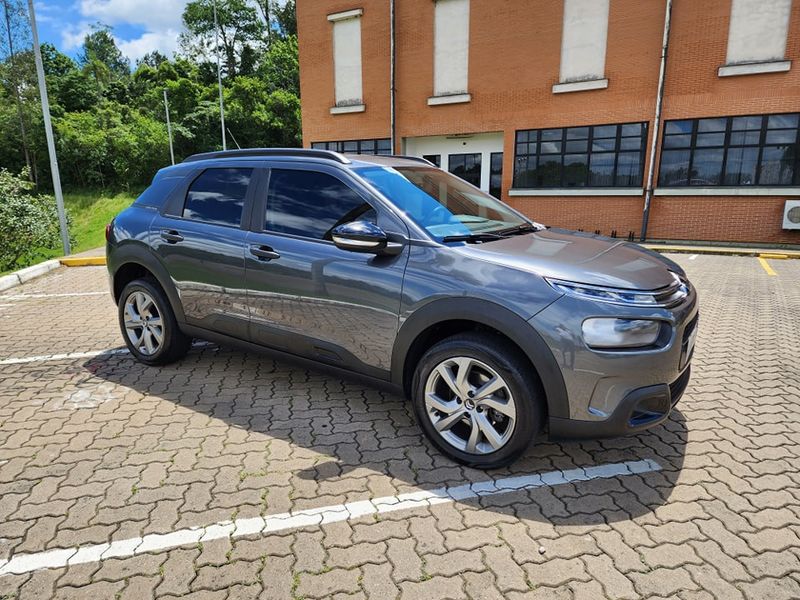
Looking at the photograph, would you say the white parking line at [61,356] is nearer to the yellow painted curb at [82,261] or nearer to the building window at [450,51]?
the yellow painted curb at [82,261]

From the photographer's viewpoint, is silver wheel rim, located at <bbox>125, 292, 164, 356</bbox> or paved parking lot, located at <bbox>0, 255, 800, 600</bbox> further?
silver wheel rim, located at <bbox>125, 292, 164, 356</bbox>

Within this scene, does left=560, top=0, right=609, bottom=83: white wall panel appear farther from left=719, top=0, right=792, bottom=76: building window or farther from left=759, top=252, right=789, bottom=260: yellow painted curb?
left=759, top=252, right=789, bottom=260: yellow painted curb

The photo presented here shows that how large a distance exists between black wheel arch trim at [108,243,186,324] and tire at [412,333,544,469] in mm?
2277

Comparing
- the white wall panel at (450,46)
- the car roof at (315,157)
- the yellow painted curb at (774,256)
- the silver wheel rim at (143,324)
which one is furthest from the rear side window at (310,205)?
the white wall panel at (450,46)

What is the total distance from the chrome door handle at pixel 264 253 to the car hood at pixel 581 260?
4.38 feet

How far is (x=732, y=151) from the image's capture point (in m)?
13.2

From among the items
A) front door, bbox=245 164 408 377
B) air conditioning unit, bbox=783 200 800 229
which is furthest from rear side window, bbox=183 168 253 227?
air conditioning unit, bbox=783 200 800 229

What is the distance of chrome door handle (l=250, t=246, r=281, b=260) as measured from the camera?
350cm

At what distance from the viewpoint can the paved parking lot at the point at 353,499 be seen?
2.17 metres

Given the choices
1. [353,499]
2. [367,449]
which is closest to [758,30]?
[367,449]

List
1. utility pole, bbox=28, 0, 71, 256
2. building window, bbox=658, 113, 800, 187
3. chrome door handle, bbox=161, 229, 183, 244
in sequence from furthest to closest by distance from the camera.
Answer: building window, bbox=658, 113, 800, 187, utility pole, bbox=28, 0, 71, 256, chrome door handle, bbox=161, 229, 183, 244

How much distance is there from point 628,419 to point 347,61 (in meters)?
18.0

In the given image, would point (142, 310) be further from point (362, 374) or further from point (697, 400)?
point (697, 400)

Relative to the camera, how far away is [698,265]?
10.6 metres
